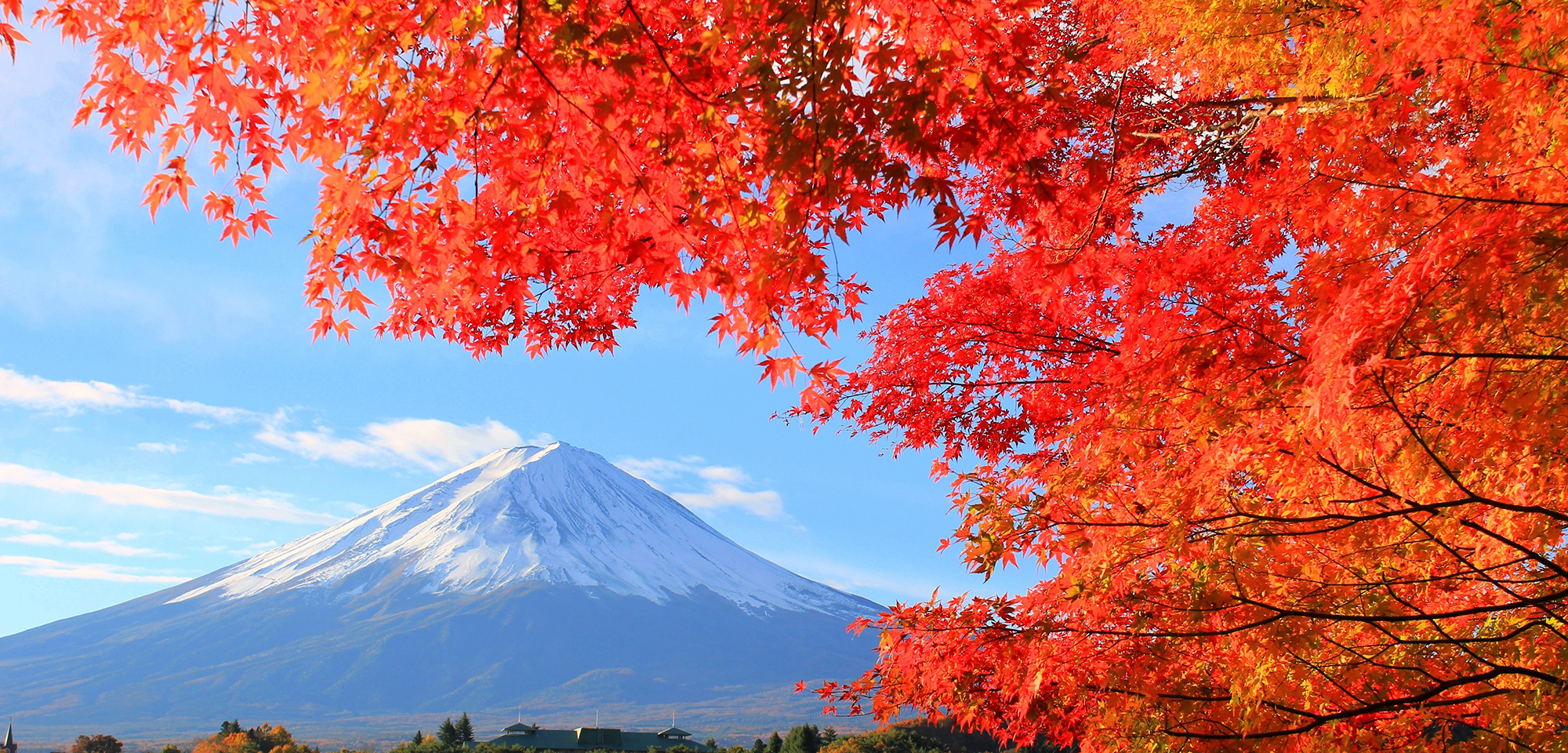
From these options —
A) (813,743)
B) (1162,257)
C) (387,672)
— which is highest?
(1162,257)

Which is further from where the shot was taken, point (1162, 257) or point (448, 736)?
point (448, 736)

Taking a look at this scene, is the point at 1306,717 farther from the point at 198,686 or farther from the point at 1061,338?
the point at 198,686

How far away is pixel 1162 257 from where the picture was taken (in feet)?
16.4

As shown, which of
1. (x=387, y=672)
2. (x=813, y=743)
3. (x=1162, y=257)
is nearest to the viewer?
(x=1162, y=257)

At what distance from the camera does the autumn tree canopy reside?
3189 millimetres

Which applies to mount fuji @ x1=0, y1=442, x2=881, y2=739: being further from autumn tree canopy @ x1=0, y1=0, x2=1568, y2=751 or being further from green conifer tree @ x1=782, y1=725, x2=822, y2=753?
autumn tree canopy @ x1=0, y1=0, x2=1568, y2=751

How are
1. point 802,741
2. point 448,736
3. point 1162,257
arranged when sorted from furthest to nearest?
point 448,736 < point 802,741 < point 1162,257

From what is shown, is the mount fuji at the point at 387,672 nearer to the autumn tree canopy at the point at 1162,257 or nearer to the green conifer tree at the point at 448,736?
the green conifer tree at the point at 448,736

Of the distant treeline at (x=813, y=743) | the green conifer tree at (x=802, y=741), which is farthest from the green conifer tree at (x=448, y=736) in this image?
the green conifer tree at (x=802, y=741)

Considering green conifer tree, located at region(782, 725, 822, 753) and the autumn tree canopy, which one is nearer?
the autumn tree canopy

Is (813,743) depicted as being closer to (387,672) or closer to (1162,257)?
(1162,257)

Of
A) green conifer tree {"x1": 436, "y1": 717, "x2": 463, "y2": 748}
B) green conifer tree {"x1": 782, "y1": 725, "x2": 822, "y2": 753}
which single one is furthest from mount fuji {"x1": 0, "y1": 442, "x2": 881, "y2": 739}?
green conifer tree {"x1": 782, "y1": 725, "x2": 822, "y2": 753}

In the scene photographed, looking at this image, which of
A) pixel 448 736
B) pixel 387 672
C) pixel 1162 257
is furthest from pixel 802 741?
pixel 387 672

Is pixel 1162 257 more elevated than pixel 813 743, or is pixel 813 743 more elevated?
pixel 1162 257
